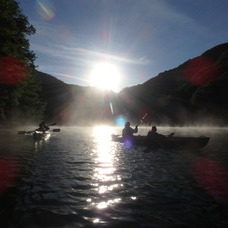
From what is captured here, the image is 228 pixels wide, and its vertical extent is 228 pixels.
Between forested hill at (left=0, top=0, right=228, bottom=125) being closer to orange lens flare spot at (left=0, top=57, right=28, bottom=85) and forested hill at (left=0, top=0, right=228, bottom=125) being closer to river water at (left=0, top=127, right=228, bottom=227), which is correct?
orange lens flare spot at (left=0, top=57, right=28, bottom=85)

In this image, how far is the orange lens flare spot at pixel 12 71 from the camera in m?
29.9

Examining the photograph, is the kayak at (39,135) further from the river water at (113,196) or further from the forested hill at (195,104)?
the forested hill at (195,104)

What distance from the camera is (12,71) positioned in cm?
3148

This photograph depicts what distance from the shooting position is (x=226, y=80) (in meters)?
160

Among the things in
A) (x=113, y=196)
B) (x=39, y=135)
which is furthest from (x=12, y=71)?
(x=113, y=196)

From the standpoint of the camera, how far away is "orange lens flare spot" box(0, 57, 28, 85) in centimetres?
2988

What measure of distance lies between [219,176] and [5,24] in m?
25.5

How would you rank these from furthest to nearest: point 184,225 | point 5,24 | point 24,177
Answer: point 5,24 < point 24,177 < point 184,225

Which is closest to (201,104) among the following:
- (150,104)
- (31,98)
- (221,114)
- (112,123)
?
(221,114)

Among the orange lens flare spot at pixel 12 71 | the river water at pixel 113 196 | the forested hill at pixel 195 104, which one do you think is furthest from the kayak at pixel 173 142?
the forested hill at pixel 195 104

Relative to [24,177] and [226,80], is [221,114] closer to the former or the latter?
[226,80]

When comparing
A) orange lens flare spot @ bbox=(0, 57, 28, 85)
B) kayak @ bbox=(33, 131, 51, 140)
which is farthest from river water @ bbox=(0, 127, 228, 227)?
kayak @ bbox=(33, 131, 51, 140)

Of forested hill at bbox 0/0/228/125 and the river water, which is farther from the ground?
forested hill at bbox 0/0/228/125

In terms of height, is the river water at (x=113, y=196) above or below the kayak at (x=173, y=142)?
below
